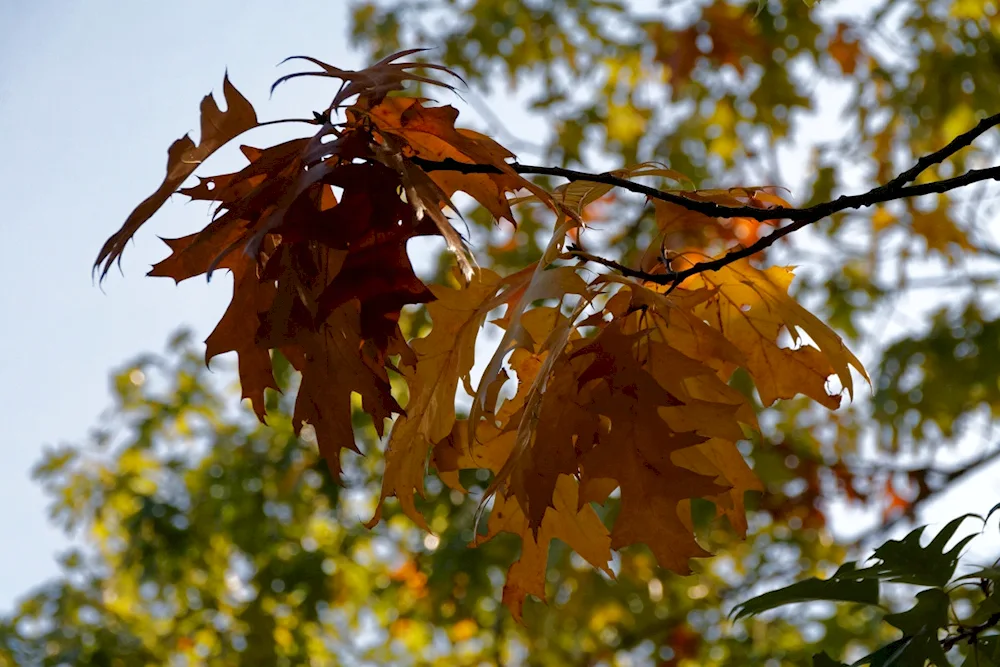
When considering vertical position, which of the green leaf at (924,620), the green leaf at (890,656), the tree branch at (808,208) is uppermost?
the tree branch at (808,208)

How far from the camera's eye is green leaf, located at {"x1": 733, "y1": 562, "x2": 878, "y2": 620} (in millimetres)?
1007

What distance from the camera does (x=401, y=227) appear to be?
36.1 inches

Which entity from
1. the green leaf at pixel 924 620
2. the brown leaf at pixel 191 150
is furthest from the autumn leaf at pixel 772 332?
the brown leaf at pixel 191 150

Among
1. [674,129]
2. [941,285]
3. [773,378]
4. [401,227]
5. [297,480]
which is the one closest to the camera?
[401,227]

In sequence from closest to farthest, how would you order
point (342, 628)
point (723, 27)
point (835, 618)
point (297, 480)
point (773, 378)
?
point (773, 378) < point (835, 618) < point (297, 480) < point (723, 27) < point (342, 628)

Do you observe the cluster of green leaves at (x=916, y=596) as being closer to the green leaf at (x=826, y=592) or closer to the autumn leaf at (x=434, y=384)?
the green leaf at (x=826, y=592)

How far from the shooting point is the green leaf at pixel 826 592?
1.01 metres

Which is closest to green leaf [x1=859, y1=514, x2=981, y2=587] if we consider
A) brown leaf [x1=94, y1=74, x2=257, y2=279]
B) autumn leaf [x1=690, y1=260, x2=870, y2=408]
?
autumn leaf [x1=690, y1=260, x2=870, y2=408]

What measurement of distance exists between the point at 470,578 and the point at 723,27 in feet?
8.10

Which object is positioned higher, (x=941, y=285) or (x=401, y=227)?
(x=941, y=285)

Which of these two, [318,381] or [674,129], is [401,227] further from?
[674,129]

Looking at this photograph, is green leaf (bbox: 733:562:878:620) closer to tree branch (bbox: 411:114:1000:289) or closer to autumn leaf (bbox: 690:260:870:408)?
autumn leaf (bbox: 690:260:870:408)

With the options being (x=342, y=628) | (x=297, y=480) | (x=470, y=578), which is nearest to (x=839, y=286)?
→ (x=470, y=578)

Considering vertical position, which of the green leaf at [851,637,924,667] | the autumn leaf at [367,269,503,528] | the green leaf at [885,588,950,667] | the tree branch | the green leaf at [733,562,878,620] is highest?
the tree branch
